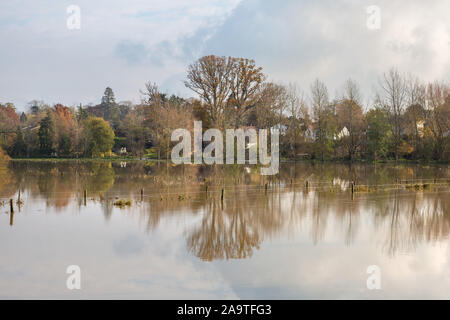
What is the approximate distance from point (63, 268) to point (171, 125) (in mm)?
46182

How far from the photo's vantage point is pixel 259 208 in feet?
60.9

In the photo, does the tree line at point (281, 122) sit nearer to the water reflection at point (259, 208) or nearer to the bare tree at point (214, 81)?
the bare tree at point (214, 81)

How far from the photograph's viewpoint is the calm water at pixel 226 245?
9.68m

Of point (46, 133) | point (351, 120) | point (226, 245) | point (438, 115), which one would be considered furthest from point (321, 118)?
point (226, 245)

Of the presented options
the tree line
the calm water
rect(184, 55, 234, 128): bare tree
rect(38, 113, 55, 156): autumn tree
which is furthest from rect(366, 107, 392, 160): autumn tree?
rect(38, 113, 55, 156): autumn tree

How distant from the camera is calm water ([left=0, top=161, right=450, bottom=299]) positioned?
9679mm

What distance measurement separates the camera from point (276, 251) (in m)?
12.4

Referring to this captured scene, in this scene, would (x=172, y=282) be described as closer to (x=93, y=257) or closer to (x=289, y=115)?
(x=93, y=257)

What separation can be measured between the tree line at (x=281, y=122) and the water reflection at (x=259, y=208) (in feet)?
87.8

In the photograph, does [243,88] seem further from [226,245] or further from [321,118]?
[226,245]

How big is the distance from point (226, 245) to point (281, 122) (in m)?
49.3

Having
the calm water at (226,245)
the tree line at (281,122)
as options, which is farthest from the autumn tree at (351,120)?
the calm water at (226,245)
